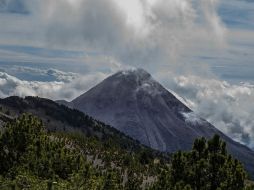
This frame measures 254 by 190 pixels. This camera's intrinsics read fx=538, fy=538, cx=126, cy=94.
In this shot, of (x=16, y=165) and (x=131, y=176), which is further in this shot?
(x=131, y=176)

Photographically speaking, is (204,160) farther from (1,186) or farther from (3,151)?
(3,151)

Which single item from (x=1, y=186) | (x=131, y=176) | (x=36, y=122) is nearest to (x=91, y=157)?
(x=131, y=176)

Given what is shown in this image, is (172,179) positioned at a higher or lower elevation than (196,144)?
lower

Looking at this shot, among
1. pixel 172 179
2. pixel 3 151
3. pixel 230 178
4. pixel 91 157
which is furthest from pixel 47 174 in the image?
pixel 91 157

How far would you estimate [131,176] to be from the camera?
484 ft

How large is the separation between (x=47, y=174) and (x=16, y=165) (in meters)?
6.38

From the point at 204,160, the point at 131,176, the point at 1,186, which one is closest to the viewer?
the point at 1,186

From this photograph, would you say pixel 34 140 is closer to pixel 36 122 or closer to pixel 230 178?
pixel 36 122

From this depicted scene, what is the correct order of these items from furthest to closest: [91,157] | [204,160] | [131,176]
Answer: [91,157]
[131,176]
[204,160]

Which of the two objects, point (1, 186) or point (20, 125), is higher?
point (20, 125)

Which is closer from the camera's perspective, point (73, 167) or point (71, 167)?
point (71, 167)

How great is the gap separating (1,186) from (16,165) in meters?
18.2

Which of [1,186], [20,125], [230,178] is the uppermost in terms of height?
[20,125]

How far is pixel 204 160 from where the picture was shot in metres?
71.6
